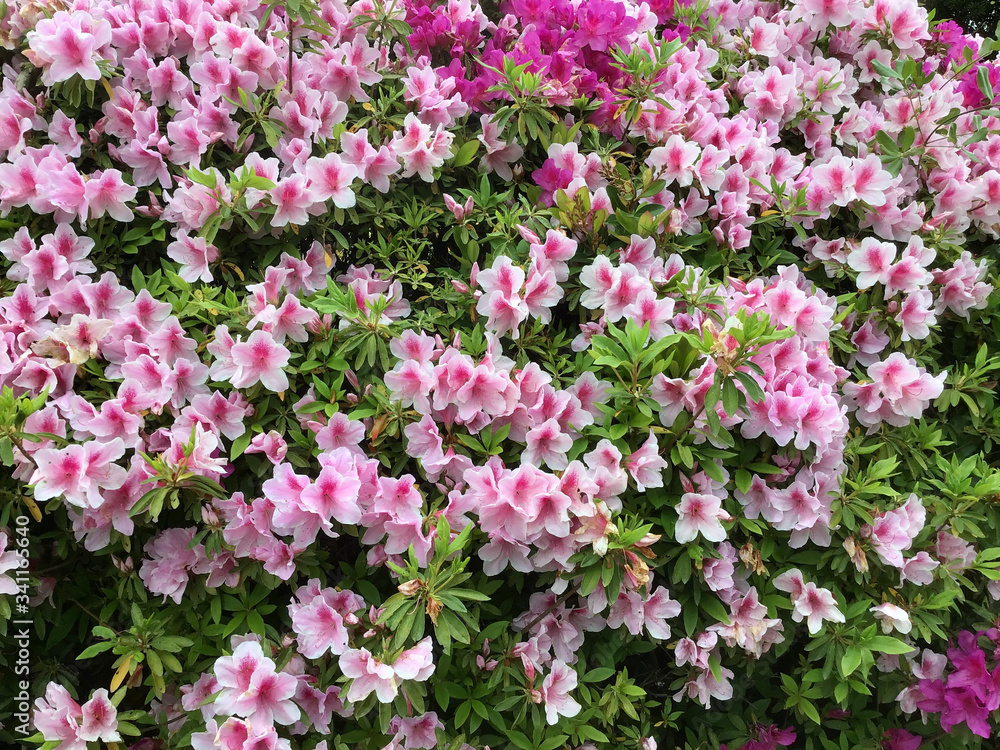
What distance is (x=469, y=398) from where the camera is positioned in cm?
182

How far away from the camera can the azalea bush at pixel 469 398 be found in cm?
172

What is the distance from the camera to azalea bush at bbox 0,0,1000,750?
1716 mm

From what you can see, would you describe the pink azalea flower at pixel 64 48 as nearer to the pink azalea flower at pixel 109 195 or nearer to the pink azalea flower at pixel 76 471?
the pink azalea flower at pixel 109 195

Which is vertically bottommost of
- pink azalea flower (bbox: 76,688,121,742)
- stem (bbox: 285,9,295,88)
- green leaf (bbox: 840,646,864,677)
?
pink azalea flower (bbox: 76,688,121,742)

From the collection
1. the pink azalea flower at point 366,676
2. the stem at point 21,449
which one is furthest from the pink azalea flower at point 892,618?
the stem at point 21,449

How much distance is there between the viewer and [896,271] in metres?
2.24

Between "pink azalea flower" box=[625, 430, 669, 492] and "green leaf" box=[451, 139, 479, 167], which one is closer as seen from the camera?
"pink azalea flower" box=[625, 430, 669, 492]

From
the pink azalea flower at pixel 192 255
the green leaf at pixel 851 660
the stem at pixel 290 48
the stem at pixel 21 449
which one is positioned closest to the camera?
the stem at pixel 21 449

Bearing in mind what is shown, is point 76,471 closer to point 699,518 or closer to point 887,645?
point 699,518

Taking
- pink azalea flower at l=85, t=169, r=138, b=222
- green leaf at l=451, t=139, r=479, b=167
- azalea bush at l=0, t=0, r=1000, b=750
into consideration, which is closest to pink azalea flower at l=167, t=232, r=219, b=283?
azalea bush at l=0, t=0, r=1000, b=750

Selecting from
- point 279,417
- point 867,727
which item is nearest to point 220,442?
point 279,417

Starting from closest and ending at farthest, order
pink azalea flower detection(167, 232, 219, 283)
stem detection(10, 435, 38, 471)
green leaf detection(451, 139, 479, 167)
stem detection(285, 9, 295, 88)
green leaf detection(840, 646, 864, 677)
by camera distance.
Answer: stem detection(10, 435, 38, 471) → green leaf detection(840, 646, 864, 677) → pink azalea flower detection(167, 232, 219, 283) → stem detection(285, 9, 295, 88) → green leaf detection(451, 139, 479, 167)

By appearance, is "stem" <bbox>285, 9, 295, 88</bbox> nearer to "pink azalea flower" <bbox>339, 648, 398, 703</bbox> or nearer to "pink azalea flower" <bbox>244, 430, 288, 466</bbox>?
"pink azalea flower" <bbox>244, 430, 288, 466</bbox>

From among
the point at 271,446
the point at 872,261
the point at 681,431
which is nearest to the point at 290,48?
the point at 271,446
